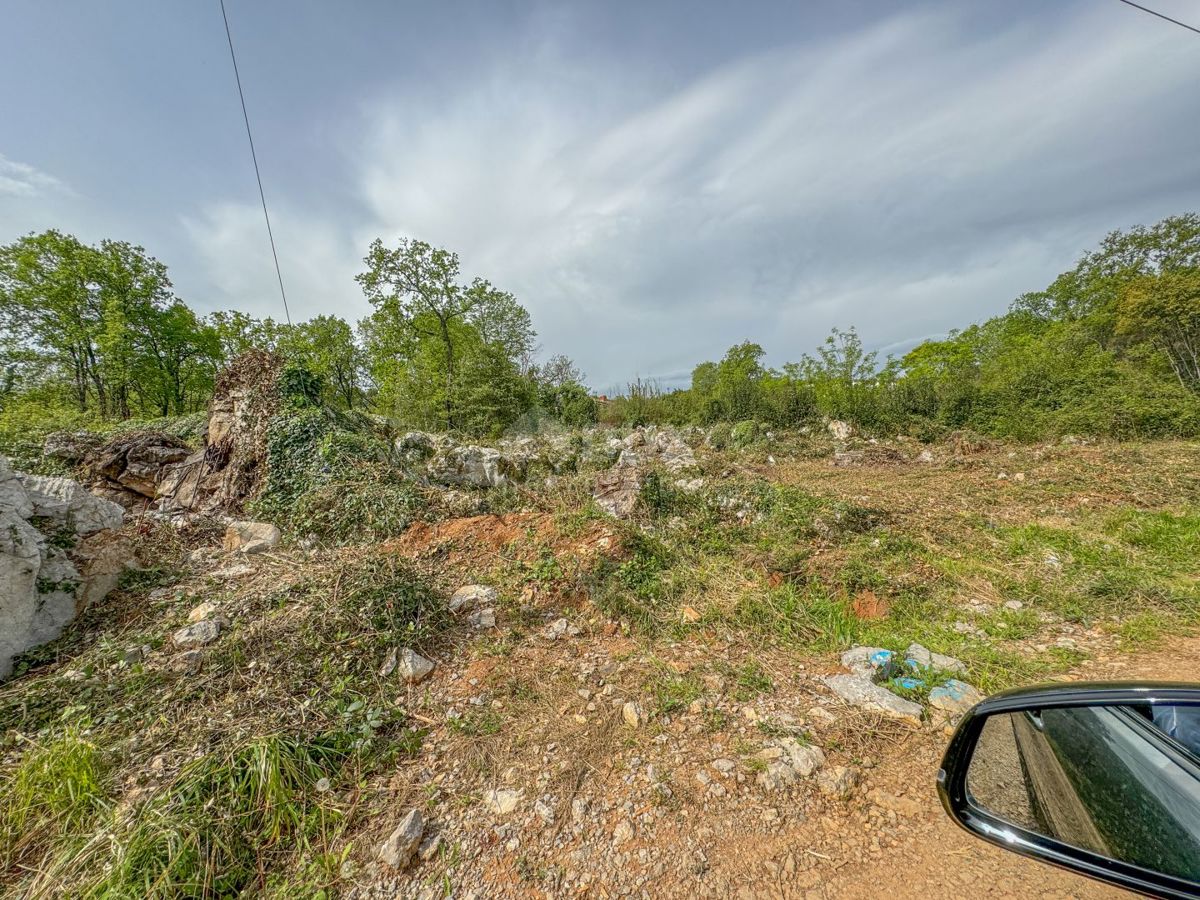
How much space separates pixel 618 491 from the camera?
20.4 feet

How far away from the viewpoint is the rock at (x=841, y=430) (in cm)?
1308

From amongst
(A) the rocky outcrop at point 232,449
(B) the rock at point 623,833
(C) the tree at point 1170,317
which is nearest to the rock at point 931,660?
(B) the rock at point 623,833

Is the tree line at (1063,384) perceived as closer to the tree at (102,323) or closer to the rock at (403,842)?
the rock at (403,842)

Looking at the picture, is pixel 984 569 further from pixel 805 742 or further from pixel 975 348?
pixel 975 348

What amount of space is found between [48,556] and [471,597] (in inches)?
150

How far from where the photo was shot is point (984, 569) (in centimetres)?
396

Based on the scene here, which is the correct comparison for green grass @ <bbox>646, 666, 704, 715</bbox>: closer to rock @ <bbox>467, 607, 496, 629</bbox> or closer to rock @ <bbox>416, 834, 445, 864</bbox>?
rock @ <bbox>416, 834, 445, 864</bbox>

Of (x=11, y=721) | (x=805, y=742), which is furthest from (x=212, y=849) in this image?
(x=805, y=742)

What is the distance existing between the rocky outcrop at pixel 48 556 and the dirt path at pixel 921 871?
17.0ft

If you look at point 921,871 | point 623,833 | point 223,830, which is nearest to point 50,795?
point 223,830

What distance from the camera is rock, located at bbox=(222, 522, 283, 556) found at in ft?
15.2

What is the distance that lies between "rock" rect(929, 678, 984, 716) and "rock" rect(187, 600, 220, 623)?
5.27m

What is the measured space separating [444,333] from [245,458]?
475 inches

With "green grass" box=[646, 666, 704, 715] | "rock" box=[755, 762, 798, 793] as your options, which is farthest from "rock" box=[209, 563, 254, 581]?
"rock" box=[755, 762, 798, 793]
